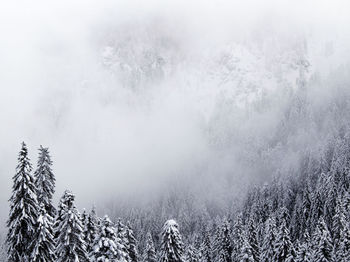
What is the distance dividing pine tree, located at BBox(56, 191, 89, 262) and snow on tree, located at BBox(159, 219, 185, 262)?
18.7 feet

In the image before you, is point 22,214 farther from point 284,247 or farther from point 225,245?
point 225,245

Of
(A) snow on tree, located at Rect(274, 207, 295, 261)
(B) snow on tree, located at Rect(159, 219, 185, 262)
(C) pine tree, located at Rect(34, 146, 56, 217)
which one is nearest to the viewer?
(B) snow on tree, located at Rect(159, 219, 185, 262)

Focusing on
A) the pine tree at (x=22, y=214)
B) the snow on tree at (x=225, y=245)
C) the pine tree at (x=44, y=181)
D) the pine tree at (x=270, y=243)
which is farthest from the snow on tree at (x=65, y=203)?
the snow on tree at (x=225, y=245)

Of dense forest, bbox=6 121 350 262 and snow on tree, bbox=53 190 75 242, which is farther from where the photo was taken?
snow on tree, bbox=53 190 75 242

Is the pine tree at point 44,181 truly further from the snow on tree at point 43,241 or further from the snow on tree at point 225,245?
the snow on tree at point 225,245

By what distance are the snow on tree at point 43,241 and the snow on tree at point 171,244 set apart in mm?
8142

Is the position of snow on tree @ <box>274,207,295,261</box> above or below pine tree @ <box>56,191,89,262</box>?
above

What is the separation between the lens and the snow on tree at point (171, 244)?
30547mm

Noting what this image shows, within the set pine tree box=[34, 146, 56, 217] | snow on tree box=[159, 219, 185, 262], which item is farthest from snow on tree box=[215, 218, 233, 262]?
pine tree box=[34, 146, 56, 217]

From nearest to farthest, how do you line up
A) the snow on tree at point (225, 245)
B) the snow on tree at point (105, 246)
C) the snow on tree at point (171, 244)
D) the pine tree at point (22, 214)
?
the snow on tree at point (105, 246) → the snow on tree at point (171, 244) → the pine tree at point (22, 214) → the snow on tree at point (225, 245)

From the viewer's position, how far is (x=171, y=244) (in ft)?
101

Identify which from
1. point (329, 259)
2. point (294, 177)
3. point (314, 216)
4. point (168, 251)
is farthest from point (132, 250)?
point (294, 177)

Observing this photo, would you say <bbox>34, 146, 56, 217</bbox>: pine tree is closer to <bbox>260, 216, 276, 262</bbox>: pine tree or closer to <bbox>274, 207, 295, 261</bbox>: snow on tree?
<bbox>274, 207, 295, 261</bbox>: snow on tree

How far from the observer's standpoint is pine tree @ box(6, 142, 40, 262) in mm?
30859
